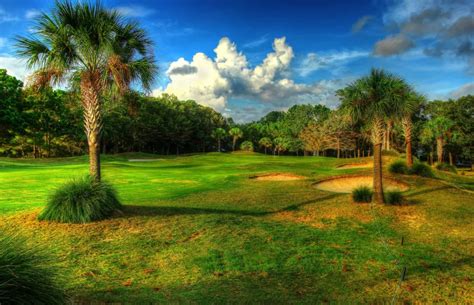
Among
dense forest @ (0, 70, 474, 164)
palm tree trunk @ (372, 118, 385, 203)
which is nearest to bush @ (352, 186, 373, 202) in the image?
palm tree trunk @ (372, 118, 385, 203)

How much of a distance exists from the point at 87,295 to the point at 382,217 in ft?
35.2

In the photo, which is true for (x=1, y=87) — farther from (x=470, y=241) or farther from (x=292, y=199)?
(x=470, y=241)

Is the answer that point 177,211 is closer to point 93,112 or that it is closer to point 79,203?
point 79,203

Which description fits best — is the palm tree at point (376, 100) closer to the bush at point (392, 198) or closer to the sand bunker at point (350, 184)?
the bush at point (392, 198)

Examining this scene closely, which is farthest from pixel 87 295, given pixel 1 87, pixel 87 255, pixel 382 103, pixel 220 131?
pixel 220 131

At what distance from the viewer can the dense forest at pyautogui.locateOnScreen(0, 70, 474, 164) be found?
154 ft

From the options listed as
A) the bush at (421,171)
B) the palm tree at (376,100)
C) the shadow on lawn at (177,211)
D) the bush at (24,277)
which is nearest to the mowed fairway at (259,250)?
Result: the shadow on lawn at (177,211)

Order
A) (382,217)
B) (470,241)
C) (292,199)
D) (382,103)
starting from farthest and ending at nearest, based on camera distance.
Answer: (292,199), (382,103), (382,217), (470,241)

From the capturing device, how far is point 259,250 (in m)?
8.80

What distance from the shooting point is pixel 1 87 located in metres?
44.2

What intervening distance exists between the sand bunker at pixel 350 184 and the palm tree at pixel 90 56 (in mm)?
13365

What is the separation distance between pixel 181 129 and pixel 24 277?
7807 centimetres

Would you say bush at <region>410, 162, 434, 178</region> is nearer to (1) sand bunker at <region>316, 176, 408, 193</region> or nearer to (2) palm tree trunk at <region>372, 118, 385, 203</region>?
(1) sand bunker at <region>316, 176, 408, 193</region>

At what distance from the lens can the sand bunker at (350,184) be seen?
2059cm
